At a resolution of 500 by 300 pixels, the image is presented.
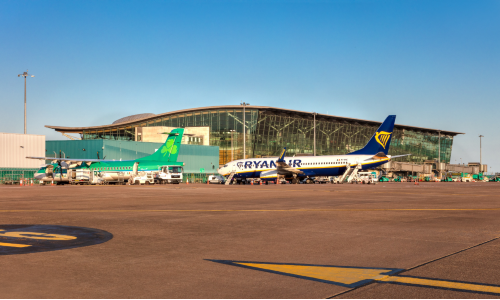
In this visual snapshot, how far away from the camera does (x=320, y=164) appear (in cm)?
6366

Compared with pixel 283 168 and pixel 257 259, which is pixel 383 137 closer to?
pixel 283 168

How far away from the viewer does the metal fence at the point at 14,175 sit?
63.8 metres

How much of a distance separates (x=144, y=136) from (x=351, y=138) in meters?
57.8

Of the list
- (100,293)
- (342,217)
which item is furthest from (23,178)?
(100,293)

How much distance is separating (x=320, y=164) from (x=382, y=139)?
9.32 m

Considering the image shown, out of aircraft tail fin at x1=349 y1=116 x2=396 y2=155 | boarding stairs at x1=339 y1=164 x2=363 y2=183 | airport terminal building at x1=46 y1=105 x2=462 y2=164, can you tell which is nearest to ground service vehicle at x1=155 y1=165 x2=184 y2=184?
boarding stairs at x1=339 y1=164 x2=363 y2=183

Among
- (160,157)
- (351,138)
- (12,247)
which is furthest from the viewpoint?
(351,138)

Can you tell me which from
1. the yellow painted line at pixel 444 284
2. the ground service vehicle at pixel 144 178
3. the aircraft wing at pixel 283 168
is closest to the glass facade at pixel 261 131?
the aircraft wing at pixel 283 168

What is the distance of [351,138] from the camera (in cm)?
12475

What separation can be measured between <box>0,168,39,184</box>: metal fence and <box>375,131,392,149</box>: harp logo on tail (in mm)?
52119

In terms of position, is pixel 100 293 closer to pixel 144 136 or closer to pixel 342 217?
pixel 342 217

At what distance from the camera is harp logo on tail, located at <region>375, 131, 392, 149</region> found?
6184 cm

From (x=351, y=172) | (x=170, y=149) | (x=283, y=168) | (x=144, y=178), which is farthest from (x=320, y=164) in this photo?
(x=144, y=178)

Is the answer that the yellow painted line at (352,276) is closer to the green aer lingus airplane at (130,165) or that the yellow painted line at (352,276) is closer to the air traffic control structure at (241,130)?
the green aer lingus airplane at (130,165)
